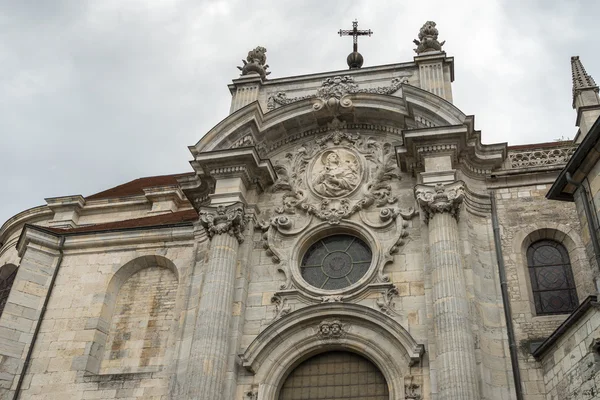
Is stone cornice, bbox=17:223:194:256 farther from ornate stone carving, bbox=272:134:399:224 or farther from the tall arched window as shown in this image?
the tall arched window

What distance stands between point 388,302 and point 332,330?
1316mm

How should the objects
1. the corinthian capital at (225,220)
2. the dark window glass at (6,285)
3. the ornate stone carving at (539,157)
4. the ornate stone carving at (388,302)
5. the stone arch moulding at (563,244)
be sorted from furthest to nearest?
the dark window glass at (6,285)
the ornate stone carving at (539,157)
the corinthian capital at (225,220)
the ornate stone carving at (388,302)
the stone arch moulding at (563,244)

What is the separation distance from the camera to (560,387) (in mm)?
12898

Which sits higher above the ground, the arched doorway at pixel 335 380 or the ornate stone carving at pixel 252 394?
the arched doorway at pixel 335 380

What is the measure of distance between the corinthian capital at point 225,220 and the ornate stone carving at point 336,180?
120 centimetres

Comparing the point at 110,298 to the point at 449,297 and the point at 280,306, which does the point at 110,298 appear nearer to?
the point at 280,306

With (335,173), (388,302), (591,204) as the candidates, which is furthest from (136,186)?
(591,204)

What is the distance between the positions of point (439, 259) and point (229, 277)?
15.0 feet

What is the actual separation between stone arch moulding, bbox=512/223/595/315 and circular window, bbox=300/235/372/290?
10.8 ft

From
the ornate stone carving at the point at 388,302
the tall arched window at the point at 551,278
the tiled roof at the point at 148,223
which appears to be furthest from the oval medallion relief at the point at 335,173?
the tall arched window at the point at 551,278

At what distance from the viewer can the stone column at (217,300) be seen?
14.1m

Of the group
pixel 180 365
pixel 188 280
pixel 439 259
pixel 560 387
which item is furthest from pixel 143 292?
pixel 560 387

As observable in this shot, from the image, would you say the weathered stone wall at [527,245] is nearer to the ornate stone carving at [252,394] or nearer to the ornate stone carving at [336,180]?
the ornate stone carving at [336,180]

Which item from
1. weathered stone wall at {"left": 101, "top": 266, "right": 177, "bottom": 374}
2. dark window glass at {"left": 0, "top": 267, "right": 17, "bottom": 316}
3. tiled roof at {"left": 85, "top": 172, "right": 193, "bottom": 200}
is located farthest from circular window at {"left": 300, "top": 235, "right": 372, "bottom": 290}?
tiled roof at {"left": 85, "top": 172, "right": 193, "bottom": 200}
